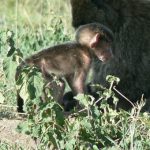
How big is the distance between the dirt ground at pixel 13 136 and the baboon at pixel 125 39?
1.35 m

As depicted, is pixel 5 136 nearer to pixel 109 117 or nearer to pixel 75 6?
pixel 109 117

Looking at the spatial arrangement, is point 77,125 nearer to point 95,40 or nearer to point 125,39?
point 95,40

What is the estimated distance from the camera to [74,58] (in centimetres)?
646

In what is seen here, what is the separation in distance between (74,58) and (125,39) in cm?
78

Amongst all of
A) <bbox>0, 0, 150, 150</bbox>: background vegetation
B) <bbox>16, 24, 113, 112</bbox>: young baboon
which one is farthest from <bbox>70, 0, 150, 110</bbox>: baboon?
<bbox>0, 0, 150, 150</bbox>: background vegetation

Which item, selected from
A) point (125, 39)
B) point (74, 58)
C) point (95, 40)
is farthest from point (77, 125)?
point (125, 39)

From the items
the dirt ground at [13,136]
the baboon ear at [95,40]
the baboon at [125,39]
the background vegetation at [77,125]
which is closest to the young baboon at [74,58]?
the baboon ear at [95,40]

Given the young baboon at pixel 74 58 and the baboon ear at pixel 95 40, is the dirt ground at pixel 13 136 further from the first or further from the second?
the baboon ear at pixel 95 40

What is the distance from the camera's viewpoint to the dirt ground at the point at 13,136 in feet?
18.4

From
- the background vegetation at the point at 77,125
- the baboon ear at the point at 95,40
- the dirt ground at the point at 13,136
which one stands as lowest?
the dirt ground at the point at 13,136

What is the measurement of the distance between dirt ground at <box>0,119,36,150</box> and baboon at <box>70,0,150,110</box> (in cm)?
135

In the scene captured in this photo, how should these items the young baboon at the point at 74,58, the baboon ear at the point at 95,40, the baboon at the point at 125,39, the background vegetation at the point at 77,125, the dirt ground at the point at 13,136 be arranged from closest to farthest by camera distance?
the background vegetation at the point at 77,125 → the dirt ground at the point at 13,136 → the young baboon at the point at 74,58 → the baboon ear at the point at 95,40 → the baboon at the point at 125,39

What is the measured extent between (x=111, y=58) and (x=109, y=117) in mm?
1272

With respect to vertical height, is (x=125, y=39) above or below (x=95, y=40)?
below
